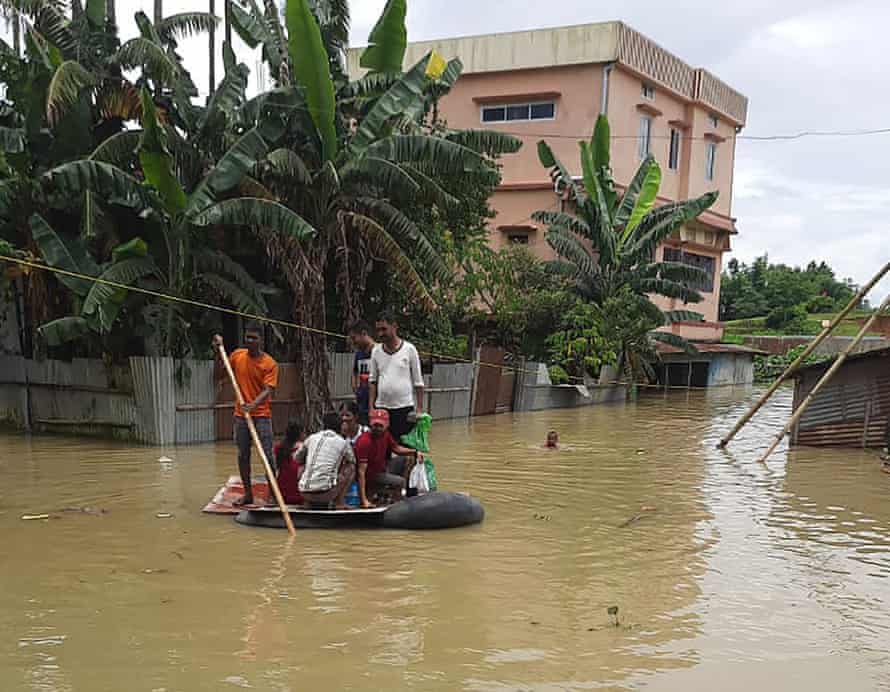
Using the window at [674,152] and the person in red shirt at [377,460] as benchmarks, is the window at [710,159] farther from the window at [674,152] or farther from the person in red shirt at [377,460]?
the person in red shirt at [377,460]

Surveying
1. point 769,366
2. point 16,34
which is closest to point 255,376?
point 16,34

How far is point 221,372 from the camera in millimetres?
13688

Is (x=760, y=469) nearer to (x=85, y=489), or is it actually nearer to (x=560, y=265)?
(x=85, y=489)

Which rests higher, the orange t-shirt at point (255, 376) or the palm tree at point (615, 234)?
the palm tree at point (615, 234)

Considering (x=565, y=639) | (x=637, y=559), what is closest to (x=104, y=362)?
(x=637, y=559)

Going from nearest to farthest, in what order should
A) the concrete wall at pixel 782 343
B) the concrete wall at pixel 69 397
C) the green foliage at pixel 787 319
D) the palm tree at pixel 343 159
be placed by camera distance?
the palm tree at pixel 343 159, the concrete wall at pixel 69 397, the concrete wall at pixel 782 343, the green foliage at pixel 787 319

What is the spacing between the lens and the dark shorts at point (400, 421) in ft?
27.4

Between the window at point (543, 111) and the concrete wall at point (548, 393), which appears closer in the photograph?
the concrete wall at point (548, 393)

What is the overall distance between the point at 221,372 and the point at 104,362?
184cm

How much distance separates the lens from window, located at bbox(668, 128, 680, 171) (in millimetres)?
29783

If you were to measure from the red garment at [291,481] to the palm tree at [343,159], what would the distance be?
19.6ft

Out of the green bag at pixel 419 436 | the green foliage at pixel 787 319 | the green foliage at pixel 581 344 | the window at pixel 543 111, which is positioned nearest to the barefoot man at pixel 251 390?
the green bag at pixel 419 436

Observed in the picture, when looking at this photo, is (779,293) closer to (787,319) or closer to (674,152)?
(787,319)

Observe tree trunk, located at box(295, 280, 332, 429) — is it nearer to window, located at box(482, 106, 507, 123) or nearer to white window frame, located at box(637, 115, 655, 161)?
window, located at box(482, 106, 507, 123)
